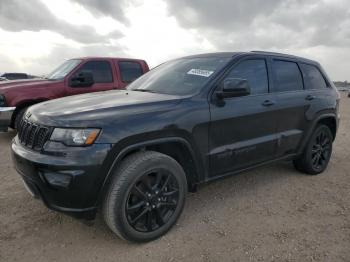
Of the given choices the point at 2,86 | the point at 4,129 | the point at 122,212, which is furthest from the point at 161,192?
the point at 2,86

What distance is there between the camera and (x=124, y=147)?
2713 mm

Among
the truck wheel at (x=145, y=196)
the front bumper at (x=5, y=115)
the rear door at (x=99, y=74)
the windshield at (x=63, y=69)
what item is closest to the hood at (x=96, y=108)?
the truck wheel at (x=145, y=196)

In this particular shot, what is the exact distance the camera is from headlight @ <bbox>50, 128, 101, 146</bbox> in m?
2.57

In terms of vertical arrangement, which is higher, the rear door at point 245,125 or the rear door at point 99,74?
the rear door at point 99,74

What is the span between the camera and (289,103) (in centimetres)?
416

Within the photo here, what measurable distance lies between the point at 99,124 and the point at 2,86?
523 centimetres

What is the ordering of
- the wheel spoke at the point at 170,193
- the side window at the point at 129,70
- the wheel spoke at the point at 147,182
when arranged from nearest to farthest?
the wheel spoke at the point at 147,182 → the wheel spoke at the point at 170,193 → the side window at the point at 129,70

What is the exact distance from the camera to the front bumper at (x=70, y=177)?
253 cm

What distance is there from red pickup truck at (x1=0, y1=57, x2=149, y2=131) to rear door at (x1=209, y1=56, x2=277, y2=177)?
289cm

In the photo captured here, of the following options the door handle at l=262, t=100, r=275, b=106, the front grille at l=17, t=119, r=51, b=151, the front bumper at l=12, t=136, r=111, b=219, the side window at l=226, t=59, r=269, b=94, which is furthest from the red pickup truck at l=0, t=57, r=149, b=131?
the front bumper at l=12, t=136, r=111, b=219

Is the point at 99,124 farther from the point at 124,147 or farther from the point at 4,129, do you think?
the point at 4,129

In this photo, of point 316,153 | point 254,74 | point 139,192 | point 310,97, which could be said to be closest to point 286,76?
point 310,97

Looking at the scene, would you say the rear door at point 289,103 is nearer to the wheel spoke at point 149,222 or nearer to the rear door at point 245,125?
the rear door at point 245,125

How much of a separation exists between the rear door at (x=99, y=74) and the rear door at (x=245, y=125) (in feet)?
14.6
